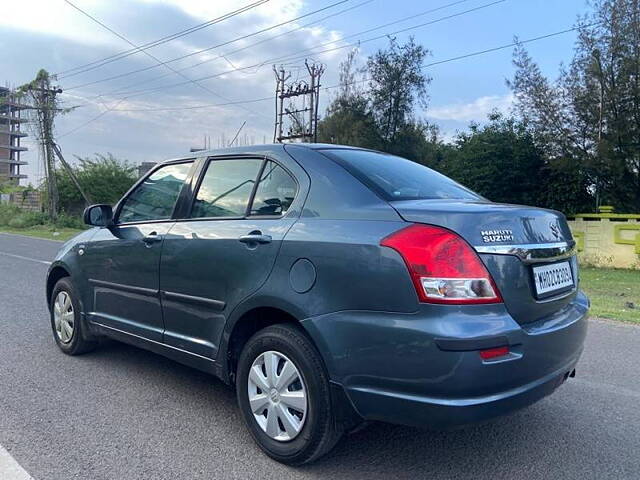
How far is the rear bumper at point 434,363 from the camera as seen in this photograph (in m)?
2.38

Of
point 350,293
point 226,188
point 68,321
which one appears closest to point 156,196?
point 226,188

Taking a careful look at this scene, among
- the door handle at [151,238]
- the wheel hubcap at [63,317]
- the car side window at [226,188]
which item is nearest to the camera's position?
the car side window at [226,188]

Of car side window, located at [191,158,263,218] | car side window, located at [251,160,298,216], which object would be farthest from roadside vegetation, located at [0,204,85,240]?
car side window, located at [251,160,298,216]

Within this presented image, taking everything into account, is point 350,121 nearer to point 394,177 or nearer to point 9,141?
point 394,177

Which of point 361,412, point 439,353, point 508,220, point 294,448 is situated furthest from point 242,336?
point 508,220

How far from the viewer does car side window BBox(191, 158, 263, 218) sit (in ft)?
11.1

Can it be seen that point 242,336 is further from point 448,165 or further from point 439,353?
point 448,165

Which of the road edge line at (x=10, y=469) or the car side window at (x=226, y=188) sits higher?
the car side window at (x=226, y=188)

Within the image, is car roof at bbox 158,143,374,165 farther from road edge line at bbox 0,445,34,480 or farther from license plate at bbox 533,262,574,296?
road edge line at bbox 0,445,34,480

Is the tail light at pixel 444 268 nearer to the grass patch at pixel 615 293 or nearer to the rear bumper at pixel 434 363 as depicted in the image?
the rear bumper at pixel 434 363

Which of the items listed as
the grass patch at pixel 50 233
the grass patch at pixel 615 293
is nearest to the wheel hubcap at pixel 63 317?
the grass patch at pixel 615 293

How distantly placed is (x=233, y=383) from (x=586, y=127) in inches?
774

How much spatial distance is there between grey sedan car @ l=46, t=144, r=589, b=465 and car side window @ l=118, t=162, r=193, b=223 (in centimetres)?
8

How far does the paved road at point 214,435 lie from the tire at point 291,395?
0.12 meters
